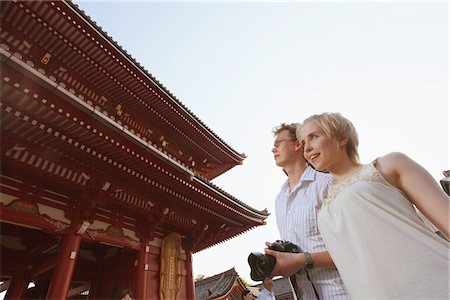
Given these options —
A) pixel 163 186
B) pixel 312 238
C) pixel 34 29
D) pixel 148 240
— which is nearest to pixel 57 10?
pixel 34 29

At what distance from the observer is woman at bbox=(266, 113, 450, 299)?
0.85m

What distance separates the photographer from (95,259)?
6973 mm

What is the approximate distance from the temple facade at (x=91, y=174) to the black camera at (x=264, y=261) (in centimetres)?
357

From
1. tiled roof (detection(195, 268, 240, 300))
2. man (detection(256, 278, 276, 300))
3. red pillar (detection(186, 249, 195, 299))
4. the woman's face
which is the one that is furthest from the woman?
tiled roof (detection(195, 268, 240, 300))

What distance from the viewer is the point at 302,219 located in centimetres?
148

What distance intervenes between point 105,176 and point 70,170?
0.58m

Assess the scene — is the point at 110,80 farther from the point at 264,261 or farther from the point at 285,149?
the point at 264,261

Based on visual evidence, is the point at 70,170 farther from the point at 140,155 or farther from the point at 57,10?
the point at 57,10

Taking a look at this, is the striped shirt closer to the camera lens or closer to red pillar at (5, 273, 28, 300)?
the camera lens

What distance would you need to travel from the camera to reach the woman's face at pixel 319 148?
131cm

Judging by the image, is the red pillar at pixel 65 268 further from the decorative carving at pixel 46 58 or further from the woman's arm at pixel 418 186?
the woman's arm at pixel 418 186

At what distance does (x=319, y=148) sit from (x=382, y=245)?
21.1 inches

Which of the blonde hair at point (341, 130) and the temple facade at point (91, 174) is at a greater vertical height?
the temple facade at point (91, 174)

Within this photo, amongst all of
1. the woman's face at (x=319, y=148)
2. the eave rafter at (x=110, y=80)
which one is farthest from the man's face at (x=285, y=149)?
the eave rafter at (x=110, y=80)
